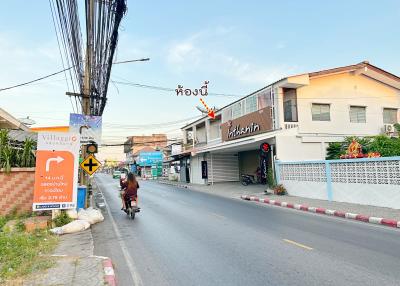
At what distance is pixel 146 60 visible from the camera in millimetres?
12852

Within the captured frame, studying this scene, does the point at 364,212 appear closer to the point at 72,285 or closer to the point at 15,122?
the point at 72,285

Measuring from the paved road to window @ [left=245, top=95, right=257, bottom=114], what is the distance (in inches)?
557

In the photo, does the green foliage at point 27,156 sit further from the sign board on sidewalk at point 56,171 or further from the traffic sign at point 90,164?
the sign board on sidewalk at point 56,171

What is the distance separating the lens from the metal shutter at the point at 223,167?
3227cm

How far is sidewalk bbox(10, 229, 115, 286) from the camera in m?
5.01

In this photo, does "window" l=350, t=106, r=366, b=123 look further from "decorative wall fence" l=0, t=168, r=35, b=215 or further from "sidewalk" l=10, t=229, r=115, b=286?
"sidewalk" l=10, t=229, r=115, b=286

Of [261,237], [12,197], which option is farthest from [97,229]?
[261,237]

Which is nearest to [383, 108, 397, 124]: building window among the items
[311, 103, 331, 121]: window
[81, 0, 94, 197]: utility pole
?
[311, 103, 331, 121]: window

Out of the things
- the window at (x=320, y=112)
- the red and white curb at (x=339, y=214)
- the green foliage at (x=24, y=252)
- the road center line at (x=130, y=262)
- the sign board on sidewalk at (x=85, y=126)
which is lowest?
the road center line at (x=130, y=262)

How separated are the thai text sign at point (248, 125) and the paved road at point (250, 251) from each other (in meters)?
11.6

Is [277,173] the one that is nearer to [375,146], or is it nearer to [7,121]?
[375,146]

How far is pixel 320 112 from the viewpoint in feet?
72.9

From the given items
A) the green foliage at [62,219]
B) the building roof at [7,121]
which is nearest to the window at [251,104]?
the building roof at [7,121]

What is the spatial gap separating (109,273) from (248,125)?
1981 centimetres
